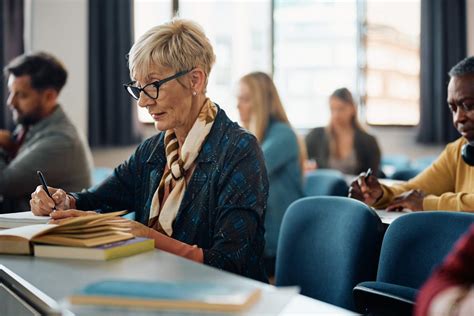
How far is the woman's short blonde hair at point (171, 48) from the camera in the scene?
2029 mm

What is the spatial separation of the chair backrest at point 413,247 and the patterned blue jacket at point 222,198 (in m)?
0.39

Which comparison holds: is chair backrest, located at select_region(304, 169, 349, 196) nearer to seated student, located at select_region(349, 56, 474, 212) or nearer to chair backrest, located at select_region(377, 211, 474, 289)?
seated student, located at select_region(349, 56, 474, 212)

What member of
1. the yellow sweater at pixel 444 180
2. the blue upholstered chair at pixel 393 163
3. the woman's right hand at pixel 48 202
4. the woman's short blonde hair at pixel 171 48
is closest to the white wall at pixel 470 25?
the blue upholstered chair at pixel 393 163

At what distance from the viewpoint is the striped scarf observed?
2061mm

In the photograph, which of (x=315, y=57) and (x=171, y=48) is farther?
(x=315, y=57)

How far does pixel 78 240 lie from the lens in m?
1.61

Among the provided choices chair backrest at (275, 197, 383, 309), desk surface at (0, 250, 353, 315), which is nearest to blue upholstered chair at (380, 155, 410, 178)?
chair backrest at (275, 197, 383, 309)

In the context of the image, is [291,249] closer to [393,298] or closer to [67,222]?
A: [393,298]

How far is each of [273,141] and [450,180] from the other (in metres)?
Result: 1.10

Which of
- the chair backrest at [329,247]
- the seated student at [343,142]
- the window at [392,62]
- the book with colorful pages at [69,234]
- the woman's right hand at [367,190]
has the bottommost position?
the chair backrest at [329,247]

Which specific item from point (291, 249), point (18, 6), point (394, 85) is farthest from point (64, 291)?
point (394, 85)

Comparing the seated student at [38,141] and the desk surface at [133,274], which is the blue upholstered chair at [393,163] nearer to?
the seated student at [38,141]

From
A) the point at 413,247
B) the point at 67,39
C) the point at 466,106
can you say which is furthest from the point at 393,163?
the point at 413,247

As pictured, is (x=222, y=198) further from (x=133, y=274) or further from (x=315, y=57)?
(x=315, y=57)
